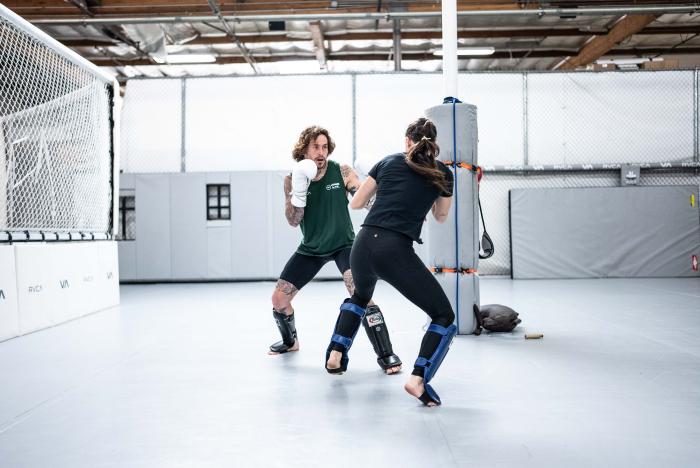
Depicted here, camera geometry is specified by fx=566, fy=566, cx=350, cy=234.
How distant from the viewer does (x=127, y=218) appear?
1205 cm

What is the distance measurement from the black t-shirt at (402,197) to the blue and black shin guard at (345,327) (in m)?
0.69

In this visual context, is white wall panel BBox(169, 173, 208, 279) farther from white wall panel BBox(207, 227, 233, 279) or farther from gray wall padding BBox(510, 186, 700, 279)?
gray wall padding BBox(510, 186, 700, 279)

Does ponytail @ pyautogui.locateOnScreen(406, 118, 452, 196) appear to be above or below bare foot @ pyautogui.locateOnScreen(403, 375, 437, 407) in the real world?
above

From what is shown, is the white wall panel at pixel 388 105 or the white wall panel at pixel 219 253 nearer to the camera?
the white wall panel at pixel 219 253

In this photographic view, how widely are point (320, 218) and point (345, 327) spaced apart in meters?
0.91

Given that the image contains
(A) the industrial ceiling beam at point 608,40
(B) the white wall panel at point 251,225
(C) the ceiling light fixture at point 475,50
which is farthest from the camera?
(C) the ceiling light fixture at point 475,50

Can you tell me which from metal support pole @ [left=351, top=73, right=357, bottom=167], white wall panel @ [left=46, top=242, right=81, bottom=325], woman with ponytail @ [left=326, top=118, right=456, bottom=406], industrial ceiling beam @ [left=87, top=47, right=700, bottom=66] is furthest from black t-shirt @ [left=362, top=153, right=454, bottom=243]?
industrial ceiling beam @ [left=87, top=47, right=700, bottom=66]

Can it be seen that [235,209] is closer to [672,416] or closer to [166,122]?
[166,122]

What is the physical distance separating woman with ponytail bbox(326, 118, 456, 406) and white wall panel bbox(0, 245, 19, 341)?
3937 millimetres

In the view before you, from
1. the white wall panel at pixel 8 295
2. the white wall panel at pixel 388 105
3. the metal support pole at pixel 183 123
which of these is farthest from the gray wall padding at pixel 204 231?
the white wall panel at pixel 8 295

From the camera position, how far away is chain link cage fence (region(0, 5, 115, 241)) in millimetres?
6039

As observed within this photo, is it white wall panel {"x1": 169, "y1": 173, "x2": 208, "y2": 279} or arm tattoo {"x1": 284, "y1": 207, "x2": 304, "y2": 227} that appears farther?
white wall panel {"x1": 169, "y1": 173, "x2": 208, "y2": 279}

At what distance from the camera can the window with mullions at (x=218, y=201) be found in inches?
460

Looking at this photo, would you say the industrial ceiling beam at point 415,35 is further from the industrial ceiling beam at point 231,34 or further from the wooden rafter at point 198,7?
the wooden rafter at point 198,7
